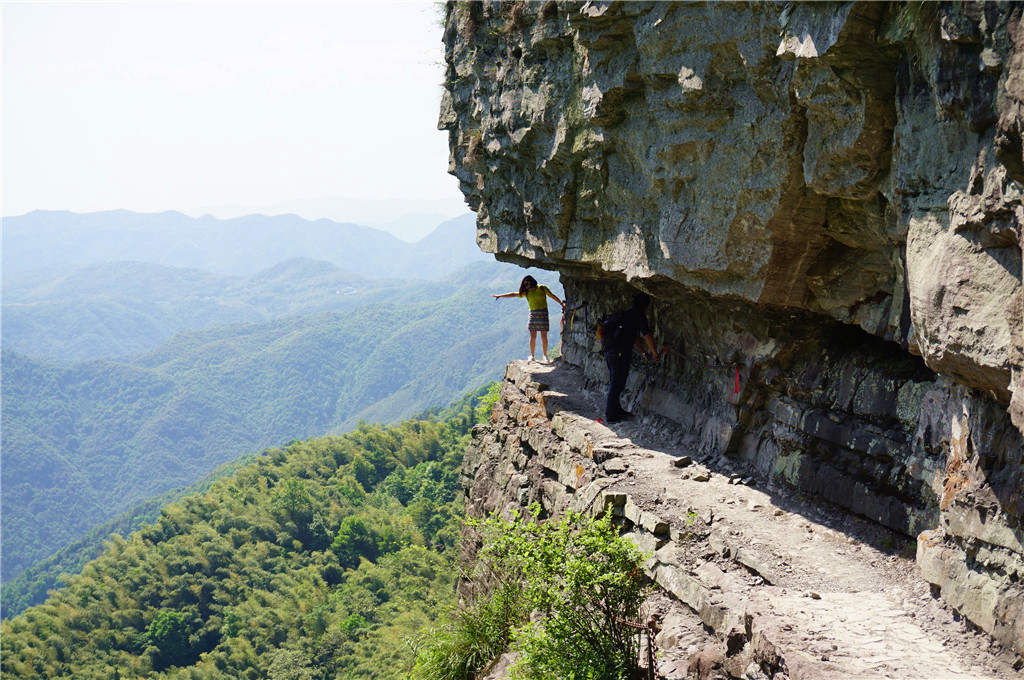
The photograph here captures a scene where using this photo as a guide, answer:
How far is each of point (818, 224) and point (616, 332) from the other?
4.58 metres

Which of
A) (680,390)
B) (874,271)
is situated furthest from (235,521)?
(874,271)

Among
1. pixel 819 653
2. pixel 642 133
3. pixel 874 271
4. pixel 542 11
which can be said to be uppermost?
pixel 542 11

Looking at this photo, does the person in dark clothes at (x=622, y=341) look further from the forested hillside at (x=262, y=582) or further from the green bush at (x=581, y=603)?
the forested hillside at (x=262, y=582)

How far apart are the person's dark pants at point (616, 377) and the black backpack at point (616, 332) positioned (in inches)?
5.9

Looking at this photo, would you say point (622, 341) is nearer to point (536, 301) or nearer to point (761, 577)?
point (536, 301)

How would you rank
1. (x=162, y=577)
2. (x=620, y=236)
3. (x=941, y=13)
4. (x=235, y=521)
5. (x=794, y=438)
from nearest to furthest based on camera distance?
(x=941, y=13)
(x=794, y=438)
(x=620, y=236)
(x=162, y=577)
(x=235, y=521)

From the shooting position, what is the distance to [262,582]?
54938 mm

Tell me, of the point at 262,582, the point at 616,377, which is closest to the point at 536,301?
the point at 616,377

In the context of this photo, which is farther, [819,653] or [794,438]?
[794,438]

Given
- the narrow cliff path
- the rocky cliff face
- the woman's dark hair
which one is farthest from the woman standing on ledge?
the narrow cliff path

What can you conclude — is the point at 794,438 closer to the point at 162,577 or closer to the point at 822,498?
the point at 822,498

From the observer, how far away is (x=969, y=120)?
4902mm

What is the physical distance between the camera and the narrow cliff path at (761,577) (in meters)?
5.26

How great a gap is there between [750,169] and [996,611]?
479 cm
